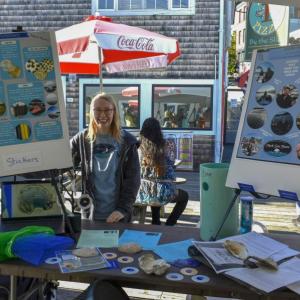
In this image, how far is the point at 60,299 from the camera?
3.30m

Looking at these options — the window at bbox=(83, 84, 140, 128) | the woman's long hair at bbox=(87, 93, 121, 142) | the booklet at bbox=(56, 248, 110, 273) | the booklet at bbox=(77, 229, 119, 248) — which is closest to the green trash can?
the booklet at bbox=(77, 229, 119, 248)

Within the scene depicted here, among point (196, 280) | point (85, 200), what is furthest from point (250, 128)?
point (85, 200)

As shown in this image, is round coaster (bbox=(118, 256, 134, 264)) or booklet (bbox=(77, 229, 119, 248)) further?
booklet (bbox=(77, 229, 119, 248))

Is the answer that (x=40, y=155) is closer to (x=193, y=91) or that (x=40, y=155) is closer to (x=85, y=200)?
(x=85, y=200)

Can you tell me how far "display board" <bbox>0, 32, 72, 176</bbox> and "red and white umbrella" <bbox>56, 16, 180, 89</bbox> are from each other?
2.91 m

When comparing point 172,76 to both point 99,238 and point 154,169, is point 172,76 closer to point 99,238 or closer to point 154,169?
point 154,169

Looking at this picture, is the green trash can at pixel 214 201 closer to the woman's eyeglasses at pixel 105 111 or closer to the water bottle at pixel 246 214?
the water bottle at pixel 246 214

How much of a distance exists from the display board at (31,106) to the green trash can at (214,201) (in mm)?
700

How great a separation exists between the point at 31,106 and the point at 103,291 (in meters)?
1.01

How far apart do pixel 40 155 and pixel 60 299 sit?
1585 millimetres

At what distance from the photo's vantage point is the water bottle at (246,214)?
2.10 metres

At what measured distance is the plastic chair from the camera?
1508mm

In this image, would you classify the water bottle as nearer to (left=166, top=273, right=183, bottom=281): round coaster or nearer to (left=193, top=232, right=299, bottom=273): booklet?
(left=193, top=232, right=299, bottom=273): booklet

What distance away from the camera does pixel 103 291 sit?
5.16 feet
